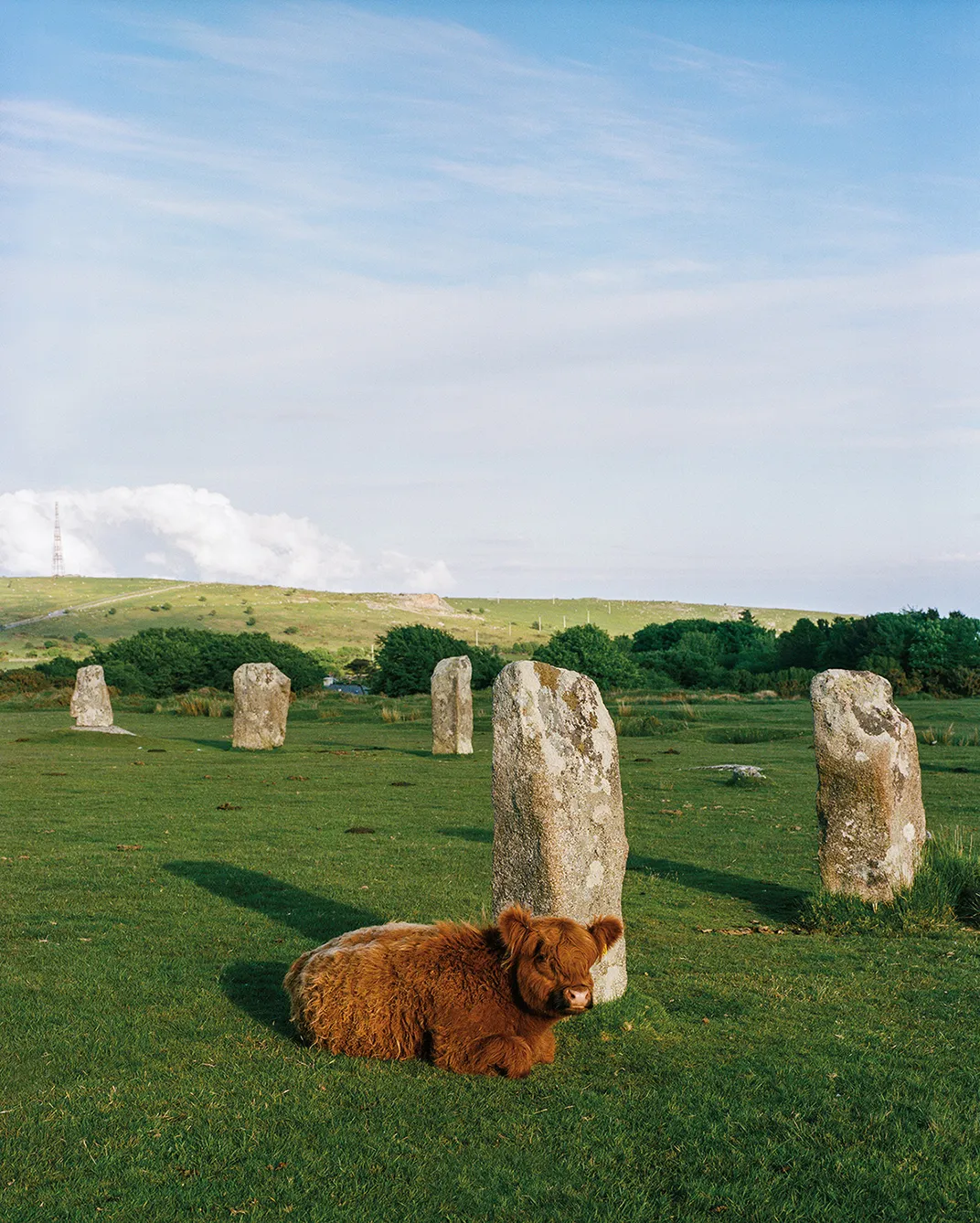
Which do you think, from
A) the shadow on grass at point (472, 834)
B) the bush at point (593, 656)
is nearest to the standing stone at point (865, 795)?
the shadow on grass at point (472, 834)

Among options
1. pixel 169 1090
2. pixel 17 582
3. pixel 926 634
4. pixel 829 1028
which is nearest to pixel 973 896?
pixel 829 1028

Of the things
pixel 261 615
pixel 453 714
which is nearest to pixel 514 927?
pixel 453 714

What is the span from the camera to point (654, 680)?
69.9 metres

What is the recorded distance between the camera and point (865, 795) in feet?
39.7

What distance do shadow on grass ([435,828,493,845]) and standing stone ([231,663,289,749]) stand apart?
1545 cm

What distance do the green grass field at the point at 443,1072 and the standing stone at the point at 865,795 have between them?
0.96 meters

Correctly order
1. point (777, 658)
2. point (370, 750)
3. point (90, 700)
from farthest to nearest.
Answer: point (777, 658), point (90, 700), point (370, 750)

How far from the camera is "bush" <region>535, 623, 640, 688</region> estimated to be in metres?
63.8

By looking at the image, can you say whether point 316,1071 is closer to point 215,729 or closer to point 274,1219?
point 274,1219

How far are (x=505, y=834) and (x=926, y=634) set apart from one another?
56338 millimetres

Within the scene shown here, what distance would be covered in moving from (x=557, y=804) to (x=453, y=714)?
2231 centimetres

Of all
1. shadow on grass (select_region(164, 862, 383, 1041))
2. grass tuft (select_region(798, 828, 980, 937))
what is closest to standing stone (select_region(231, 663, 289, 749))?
shadow on grass (select_region(164, 862, 383, 1041))

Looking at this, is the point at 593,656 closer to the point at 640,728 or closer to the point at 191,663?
the point at 191,663

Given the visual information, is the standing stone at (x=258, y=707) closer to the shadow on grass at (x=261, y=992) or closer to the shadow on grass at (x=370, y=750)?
the shadow on grass at (x=370, y=750)
